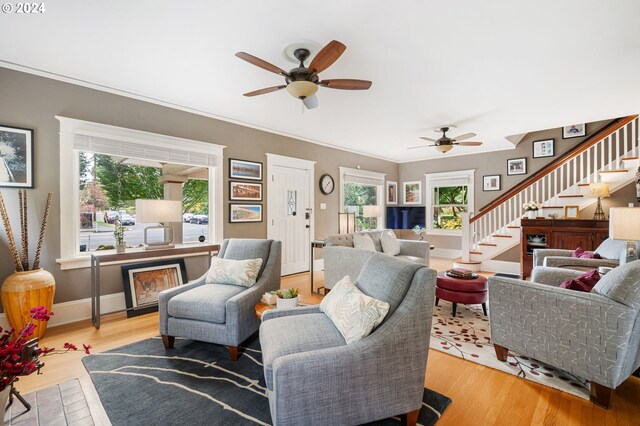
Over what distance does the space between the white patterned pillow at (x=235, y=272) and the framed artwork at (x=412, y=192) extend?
5.90 metres

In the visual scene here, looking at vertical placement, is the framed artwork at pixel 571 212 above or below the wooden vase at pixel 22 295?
above

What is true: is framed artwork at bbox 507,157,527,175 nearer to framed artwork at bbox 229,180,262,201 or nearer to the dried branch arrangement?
framed artwork at bbox 229,180,262,201

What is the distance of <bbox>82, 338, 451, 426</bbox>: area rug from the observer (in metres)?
1.72

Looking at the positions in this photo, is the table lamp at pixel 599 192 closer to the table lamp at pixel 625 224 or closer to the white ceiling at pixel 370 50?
the white ceiling at pixel 370 50

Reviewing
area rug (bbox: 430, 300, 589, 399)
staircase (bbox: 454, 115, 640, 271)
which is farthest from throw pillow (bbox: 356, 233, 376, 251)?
staircase (bbox: 454, 115, 640, 271)

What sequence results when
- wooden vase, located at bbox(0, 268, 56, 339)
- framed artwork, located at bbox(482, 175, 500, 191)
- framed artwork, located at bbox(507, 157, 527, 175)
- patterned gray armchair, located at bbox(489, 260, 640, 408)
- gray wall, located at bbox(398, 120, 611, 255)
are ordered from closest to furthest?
patterned gray armchair, located at bbox(489, 260, 640, 408) → wooden vase, located at bbox(0, 268, 56, 339) → gray wall, located at bbox(398, 120, 611, 255) → framed artwork, located at bbox(507, 157, 527, 175) → framed artwork, located at bbox(482, 175, 500, 191)

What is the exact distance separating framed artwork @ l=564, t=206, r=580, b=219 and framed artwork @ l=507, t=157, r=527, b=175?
4.51ft

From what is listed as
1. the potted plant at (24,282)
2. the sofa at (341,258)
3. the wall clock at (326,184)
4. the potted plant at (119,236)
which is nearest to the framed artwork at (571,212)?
the sofa at (341,258)

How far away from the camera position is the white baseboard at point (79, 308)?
3.04 m

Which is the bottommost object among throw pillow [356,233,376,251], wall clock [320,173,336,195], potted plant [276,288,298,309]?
potted plant [276,288,298,309]

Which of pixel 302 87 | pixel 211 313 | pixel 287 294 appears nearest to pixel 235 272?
pixel 211 313

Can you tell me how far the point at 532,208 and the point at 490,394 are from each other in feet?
14.3

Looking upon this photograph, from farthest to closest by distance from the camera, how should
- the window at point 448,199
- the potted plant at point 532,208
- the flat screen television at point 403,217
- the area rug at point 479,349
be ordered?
the flat screen television at point 403,217, the window at point 448,199, the potted plant at point 532,208, the area rug at point 479,349

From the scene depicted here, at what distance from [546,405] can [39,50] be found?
4.78m
